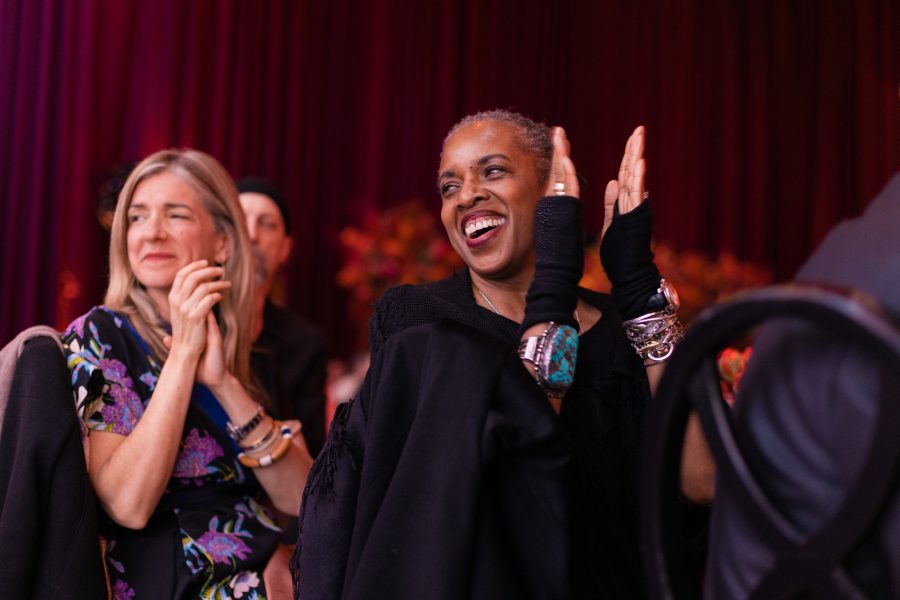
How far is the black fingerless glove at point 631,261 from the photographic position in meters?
1.69

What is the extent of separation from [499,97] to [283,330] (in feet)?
9.90

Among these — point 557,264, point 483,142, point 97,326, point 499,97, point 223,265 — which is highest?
point 499,97

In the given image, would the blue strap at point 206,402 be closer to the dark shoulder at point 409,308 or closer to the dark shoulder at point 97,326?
the dark shoulder at point 97,326

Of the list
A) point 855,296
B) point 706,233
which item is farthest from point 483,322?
point 706,233

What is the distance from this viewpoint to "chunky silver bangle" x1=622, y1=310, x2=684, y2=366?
1685 mm

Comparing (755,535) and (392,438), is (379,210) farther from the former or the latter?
(755,535)

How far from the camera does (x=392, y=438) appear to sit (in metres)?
1.41

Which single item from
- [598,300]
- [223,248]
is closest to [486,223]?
[598,300]

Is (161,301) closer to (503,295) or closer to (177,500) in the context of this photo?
(177,500)

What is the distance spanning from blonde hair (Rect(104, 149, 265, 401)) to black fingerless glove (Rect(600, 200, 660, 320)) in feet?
3.34

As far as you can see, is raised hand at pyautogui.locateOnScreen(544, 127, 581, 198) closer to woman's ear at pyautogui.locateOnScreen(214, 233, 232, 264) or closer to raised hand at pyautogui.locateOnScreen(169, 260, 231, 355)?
raised hand at pyautogui.locateOnScreen(169, 260, 231, 355)

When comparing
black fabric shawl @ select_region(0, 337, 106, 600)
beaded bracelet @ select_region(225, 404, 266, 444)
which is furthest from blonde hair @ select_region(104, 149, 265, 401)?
black fabric shawl @ select_region(0, 337, 106, 600)

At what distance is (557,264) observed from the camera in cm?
157

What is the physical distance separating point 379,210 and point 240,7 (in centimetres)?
139
